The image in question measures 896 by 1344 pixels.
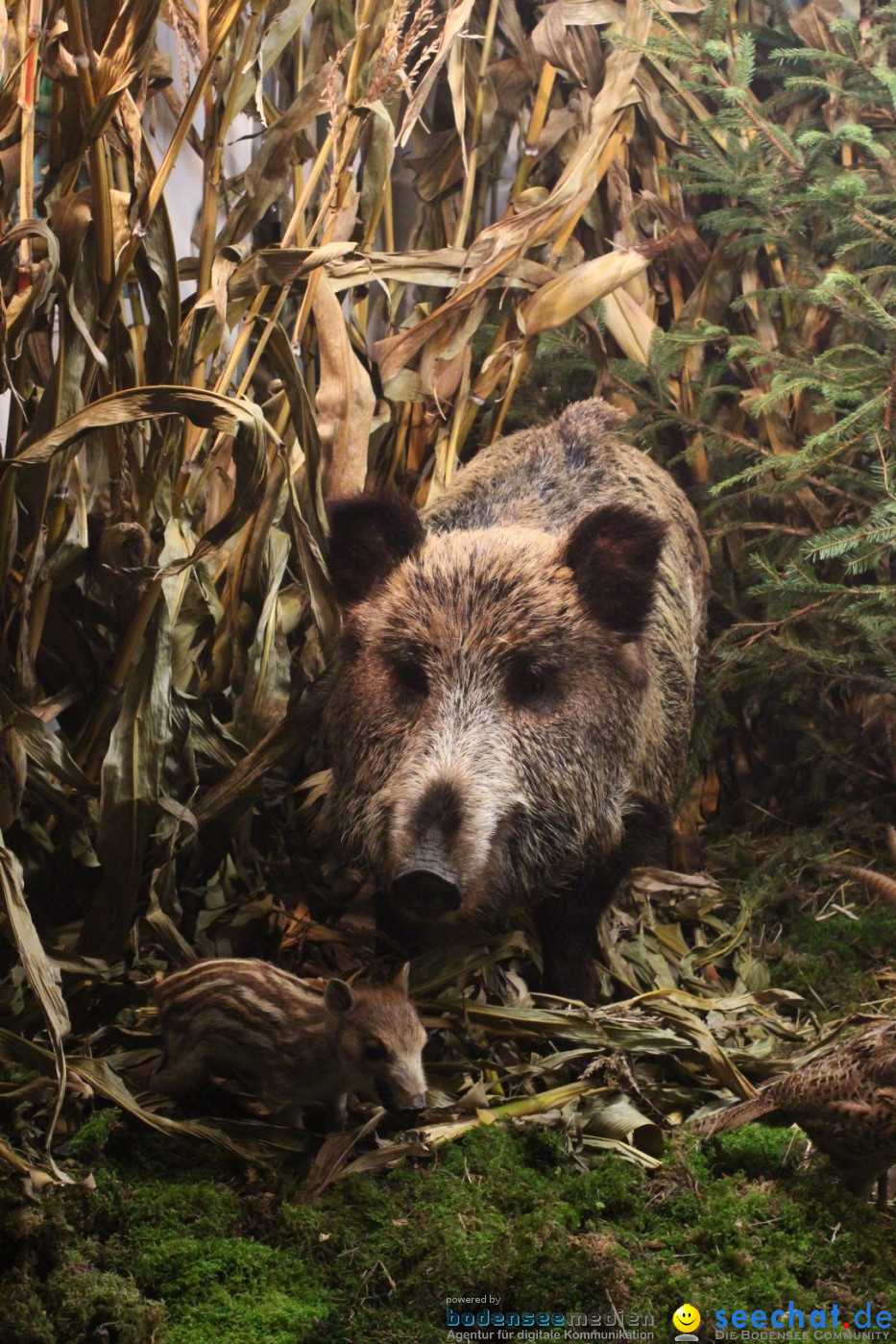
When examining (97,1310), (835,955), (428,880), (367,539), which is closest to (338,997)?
(428,880)

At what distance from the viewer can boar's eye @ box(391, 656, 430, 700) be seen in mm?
2670

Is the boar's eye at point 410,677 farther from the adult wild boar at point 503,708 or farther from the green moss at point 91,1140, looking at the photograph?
the green moss at point 91,1140

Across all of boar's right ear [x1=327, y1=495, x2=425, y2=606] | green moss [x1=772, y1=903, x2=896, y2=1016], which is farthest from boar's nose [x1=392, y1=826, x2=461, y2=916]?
green moss [x1=772, y1=903, x2=896, y2=1016]

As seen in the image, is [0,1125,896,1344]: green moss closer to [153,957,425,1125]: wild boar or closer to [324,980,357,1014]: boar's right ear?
[153,957,425,1125]: wild boar

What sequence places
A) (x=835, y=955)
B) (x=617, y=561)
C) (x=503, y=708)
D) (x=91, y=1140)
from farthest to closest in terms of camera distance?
(x=835, y=955), (x=617, y=561), (x=503, y=708), (x=91, y=1140)

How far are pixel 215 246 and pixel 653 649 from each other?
145 cm

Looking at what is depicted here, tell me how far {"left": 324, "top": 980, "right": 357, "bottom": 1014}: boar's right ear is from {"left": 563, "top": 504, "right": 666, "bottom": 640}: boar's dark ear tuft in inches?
41.3

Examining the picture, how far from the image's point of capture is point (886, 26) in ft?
12.8

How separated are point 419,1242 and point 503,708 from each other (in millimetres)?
1093

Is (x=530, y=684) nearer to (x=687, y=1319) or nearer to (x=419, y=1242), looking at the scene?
(x=419, y=1242)

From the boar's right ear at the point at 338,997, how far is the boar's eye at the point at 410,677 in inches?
27.5

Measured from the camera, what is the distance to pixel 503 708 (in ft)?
8.63

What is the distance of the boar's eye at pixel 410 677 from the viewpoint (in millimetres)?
2670

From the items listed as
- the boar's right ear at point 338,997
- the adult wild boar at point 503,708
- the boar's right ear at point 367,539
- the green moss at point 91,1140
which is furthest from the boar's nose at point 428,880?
the boar's right ear at point 367,539
